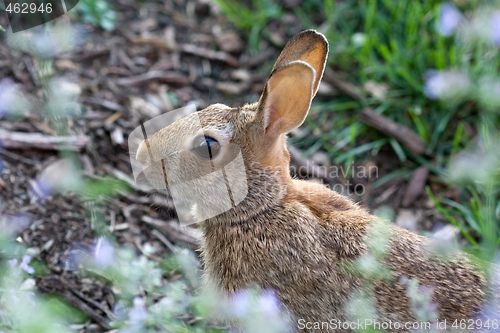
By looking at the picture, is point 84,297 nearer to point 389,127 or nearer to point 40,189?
point 40,189

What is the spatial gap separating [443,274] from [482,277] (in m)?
0.28

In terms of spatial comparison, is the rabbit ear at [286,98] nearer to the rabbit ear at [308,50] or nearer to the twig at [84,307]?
the rabbit ear at [308,50]

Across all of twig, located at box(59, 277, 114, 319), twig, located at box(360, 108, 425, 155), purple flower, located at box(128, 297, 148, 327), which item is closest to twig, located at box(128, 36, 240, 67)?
twig, located at box(360, 108, 425, 155)

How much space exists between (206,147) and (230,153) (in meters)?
0.19

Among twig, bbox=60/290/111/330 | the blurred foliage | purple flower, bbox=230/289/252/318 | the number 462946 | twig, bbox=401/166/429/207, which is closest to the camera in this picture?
purple flower, bbox=230/289/252/318

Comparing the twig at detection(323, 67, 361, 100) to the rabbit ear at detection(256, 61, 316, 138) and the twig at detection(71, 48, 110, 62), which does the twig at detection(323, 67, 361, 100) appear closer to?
the rabbit ear at detection(256, 61, 316, 138)

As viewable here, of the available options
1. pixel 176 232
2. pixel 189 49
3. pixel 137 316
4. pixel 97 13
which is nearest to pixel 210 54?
pixel 189 49

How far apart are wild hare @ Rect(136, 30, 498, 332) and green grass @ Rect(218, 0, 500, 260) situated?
166cm

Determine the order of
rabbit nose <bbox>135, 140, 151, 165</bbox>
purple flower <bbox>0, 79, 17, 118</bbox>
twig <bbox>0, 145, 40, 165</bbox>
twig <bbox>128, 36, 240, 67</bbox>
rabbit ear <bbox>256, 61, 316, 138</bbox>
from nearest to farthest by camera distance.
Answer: rabbit ear <bbox>256, 61, 316, 138</bbox>
rabbit nose <bbox>135, 140, 151, 165</bbox>
twig <bbox>0, 145, 40, 165</bbox>
purple flower <bbox>0, 79, 17, 118</bbox>
twig <bbox>128, 36, 240, 67</bbox>

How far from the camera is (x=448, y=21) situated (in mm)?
5074

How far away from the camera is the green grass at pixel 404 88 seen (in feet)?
16.4

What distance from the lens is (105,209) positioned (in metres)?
4.38

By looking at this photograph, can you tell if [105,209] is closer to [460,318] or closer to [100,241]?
[100,241]

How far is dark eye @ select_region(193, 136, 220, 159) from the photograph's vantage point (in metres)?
3.28
